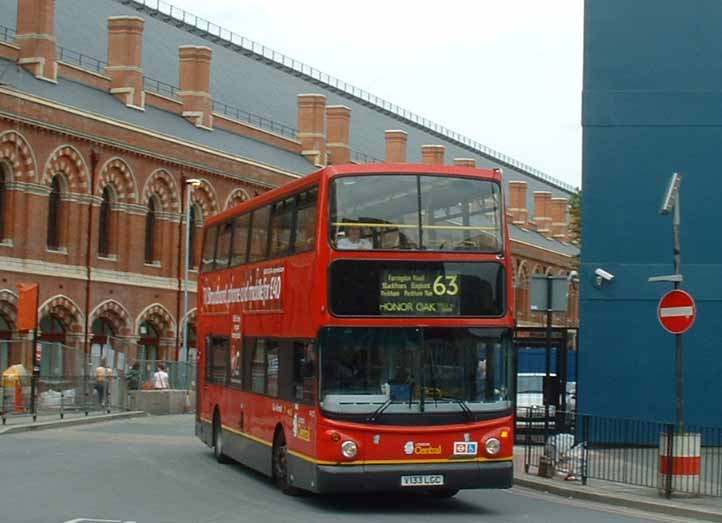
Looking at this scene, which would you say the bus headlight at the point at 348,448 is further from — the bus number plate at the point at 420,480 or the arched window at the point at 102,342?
the arched window at the point at 102,342

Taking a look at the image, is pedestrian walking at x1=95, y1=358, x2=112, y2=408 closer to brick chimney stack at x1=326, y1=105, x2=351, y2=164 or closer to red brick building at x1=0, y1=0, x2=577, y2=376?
red brick building at x1=0, y1=0, x2=577, y2=376

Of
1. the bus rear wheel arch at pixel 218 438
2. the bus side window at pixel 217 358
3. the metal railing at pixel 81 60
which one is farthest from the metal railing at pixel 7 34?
the bus rear wheel arch at pixel 218 438

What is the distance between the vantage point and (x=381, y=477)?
17.7m

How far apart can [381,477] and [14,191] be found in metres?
31.7

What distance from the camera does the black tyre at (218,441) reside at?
24844 millimetres

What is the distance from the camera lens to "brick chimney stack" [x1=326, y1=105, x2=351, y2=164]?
74.5 metres

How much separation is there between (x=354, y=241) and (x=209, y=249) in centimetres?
827

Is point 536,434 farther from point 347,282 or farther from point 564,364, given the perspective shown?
point 347,282

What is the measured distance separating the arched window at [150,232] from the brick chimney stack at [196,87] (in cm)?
805

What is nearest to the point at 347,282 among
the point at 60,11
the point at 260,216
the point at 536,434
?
→ the point at 260,216

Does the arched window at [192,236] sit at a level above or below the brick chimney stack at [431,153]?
below

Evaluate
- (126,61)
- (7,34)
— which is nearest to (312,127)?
(126,61)

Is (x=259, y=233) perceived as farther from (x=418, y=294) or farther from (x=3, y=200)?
(x=3, y=200)

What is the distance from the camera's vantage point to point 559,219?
10525cm
